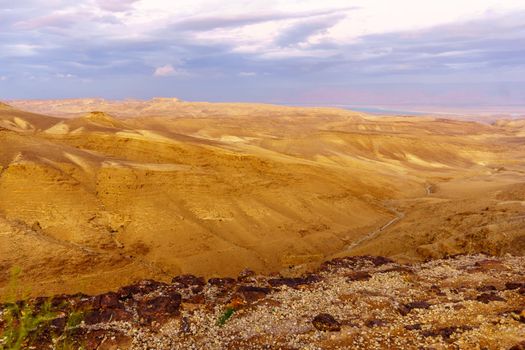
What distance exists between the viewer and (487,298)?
9.80 m

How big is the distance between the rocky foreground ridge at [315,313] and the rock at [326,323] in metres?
0.02

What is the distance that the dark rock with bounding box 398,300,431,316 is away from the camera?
9448 mm

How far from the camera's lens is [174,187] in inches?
877

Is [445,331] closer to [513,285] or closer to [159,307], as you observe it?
[513,285]

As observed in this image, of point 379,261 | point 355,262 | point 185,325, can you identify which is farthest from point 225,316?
point 379,261

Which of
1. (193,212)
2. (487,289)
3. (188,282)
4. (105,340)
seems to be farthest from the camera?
(193,212)

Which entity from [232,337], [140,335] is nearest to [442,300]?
[232,337]

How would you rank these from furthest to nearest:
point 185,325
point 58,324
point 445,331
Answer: point 185,325, point 58,324, point 445,331

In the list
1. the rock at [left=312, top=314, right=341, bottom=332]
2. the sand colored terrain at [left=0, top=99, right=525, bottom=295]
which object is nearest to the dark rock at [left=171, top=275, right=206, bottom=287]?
the sand colored terrain at [left=0, top=99, right=525, bottom=295]

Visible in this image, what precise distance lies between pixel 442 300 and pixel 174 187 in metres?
14.7

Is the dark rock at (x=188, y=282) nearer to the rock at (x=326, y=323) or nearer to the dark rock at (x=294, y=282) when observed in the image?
the dark rock at (x=294, y=282)

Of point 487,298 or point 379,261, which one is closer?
point 487,298

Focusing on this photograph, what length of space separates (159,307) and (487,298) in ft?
22.4

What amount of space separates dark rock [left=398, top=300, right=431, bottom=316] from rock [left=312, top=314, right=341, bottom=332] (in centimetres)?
140
